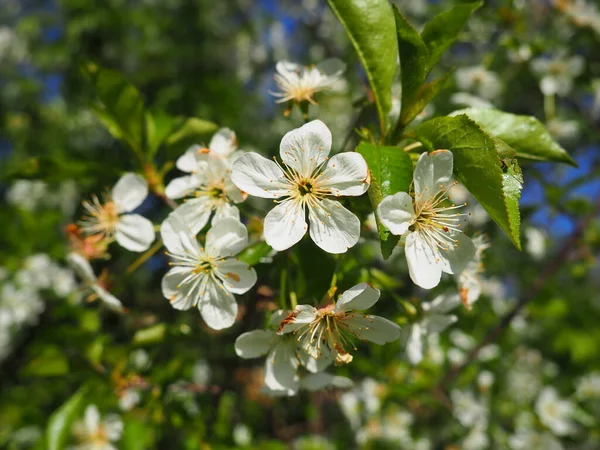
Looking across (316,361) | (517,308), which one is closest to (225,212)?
(316,361)

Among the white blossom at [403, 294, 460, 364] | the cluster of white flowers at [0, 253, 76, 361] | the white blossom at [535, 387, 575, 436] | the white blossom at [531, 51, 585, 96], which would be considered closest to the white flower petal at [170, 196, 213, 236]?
the white blossom at [403, 294, 460, 364]

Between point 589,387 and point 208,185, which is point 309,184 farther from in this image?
point 589,387

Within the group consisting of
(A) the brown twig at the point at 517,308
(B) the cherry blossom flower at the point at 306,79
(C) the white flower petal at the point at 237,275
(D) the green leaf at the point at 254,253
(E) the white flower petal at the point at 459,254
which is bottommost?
(A) the brown twig at the point at 517,308

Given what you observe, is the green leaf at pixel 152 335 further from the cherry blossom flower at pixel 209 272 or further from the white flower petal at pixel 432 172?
the white flower petal at pixel 432 172

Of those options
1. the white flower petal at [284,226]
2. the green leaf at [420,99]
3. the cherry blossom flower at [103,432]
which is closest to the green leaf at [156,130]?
the white flower petal at [284,226]

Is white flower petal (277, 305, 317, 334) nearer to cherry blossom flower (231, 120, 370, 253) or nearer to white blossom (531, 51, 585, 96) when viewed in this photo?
cherry blossom flower (231, 120, 370, 253)

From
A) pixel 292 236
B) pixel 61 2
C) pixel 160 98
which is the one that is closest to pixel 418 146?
pixel 292 236
